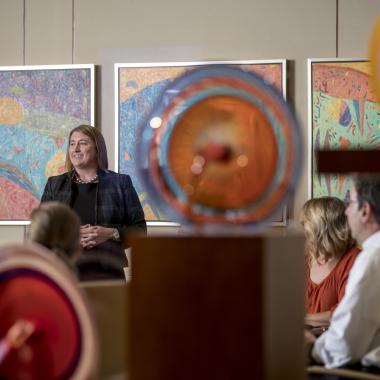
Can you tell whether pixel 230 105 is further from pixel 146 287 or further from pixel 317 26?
pixel 317 26

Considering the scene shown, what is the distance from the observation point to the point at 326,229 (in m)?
3.63

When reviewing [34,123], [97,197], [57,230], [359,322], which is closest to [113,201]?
[97,197]

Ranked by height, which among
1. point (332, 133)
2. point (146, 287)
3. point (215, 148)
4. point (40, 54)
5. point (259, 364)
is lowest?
point (259, 364)

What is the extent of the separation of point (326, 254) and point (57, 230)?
6.04 ft

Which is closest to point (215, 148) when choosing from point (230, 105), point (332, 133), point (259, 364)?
point (230, 105)

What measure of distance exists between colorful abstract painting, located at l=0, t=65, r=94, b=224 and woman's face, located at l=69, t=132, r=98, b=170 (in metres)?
1.07

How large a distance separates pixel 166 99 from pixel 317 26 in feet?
12.3

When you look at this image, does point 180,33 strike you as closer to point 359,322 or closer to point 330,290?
point 330,290

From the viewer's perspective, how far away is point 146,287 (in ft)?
4.29

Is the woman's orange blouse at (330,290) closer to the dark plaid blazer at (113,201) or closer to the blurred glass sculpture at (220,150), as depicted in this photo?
the dark plaid blazer at (113,201)

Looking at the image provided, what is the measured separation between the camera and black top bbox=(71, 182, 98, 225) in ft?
13.1

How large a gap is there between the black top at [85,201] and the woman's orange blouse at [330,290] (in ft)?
3.91

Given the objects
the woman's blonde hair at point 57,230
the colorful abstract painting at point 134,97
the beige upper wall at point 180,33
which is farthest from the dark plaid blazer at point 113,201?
the woman's blonde hair at point 57,230

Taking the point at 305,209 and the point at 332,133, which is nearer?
the point at 305,209
